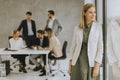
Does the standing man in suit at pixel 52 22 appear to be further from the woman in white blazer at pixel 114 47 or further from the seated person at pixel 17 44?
the woman in white blazer at pixel 114 47

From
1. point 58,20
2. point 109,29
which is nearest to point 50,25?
point 58,20

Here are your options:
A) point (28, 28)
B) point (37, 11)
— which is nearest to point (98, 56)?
point (28, 28)

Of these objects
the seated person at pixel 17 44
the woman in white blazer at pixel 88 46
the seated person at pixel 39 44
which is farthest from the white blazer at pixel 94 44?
the seated person at pixel 17 44

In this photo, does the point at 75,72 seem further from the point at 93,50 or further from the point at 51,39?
the point at 51,39

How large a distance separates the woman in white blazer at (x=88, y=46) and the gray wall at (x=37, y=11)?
5.69m

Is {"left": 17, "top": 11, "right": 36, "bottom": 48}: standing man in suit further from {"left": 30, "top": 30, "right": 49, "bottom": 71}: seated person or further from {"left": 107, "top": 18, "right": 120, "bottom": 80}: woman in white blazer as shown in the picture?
{"left": 107, "top": 18, "right": 120, "bottom": 80}: woman in white blazer

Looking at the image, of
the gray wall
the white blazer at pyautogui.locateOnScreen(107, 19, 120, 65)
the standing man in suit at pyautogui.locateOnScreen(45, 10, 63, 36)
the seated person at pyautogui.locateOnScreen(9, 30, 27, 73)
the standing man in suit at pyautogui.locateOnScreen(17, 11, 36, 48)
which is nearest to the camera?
the white blazer at pyautogui.locateOnScreen(107, 19, 120, 65)

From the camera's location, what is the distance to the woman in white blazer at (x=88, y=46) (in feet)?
10.9

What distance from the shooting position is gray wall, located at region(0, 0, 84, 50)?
9.00 metres

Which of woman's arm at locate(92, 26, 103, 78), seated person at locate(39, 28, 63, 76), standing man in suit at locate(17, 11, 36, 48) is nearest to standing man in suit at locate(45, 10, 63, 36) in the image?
standing man in suit at locate(17, 11, 36, 48)

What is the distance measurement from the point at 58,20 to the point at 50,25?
628 mm

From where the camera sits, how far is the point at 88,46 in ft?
10.9

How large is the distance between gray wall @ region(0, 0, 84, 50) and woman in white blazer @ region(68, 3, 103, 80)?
5694 mm

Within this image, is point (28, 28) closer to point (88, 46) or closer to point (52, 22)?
point (52, 22)
